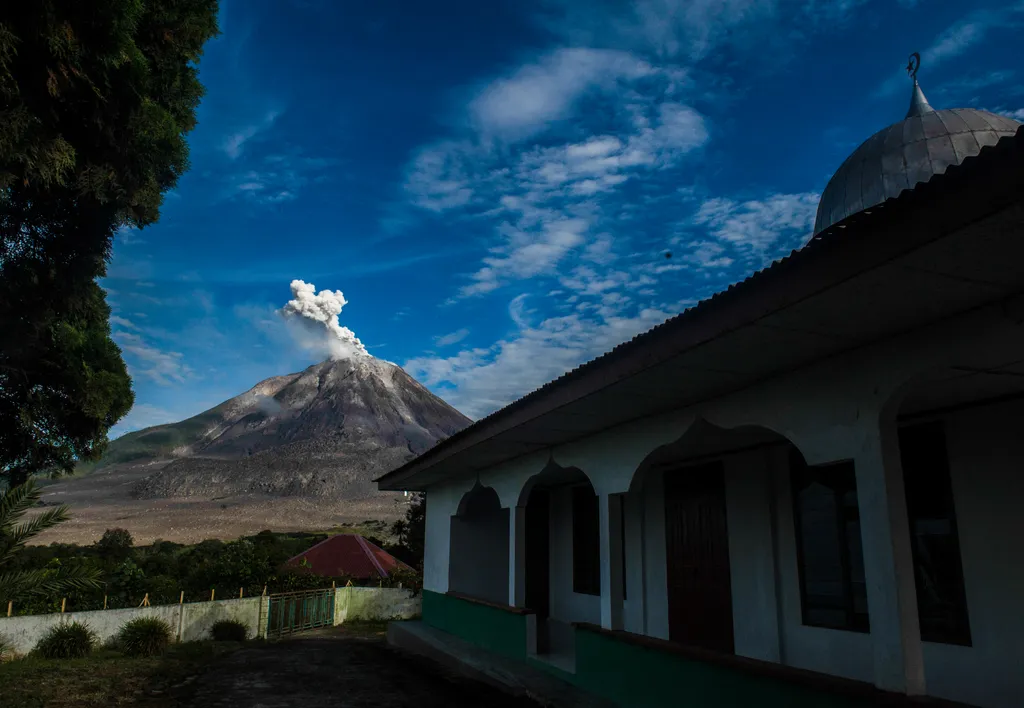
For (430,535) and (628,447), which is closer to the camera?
(628,447)

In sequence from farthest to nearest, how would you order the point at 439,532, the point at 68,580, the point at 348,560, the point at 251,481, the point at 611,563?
1. the point at 251,481
2. the point at 348,560
3. the point at 439,532
4. the point at 611,563
5. the point at 68,580

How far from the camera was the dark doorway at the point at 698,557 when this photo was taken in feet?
29.1

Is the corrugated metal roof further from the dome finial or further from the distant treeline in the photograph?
the distant treeline

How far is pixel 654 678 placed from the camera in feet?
22.5

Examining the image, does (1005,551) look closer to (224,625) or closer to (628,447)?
(628,447)

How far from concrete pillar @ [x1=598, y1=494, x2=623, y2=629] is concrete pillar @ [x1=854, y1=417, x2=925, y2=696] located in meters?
3.76

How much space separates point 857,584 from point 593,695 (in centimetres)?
321

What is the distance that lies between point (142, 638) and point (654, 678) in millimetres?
12321

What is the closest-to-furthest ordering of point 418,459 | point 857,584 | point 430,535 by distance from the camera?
1. point 857,584
2. point 418,459
3. point 430,535

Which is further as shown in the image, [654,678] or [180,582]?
[180,582]

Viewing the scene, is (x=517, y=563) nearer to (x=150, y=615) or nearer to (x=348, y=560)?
(x=150, y=615)

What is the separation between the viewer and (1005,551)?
5664mm

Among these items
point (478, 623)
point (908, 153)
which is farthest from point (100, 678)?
point (908, 153)

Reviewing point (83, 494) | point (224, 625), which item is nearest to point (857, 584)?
point (224, 625)
